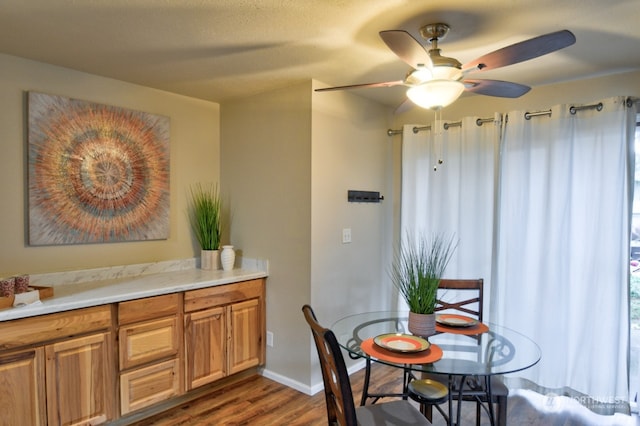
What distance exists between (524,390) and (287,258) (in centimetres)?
206

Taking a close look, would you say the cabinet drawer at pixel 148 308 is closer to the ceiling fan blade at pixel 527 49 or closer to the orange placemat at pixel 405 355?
the orange placemat at pixel 405 355

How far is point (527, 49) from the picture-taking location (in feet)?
5.06

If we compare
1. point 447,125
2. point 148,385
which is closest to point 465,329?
point 447,125

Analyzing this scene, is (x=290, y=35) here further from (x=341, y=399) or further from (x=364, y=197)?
(x=341, y=399)

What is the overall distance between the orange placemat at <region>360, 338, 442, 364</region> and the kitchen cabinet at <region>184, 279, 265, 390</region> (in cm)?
132

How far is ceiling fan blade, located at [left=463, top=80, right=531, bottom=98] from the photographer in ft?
6.15

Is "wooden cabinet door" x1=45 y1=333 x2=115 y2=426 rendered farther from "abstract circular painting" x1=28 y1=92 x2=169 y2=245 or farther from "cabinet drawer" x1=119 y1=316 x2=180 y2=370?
"abstract circular painting" x1=28 y1=92 x2=169 y2=245

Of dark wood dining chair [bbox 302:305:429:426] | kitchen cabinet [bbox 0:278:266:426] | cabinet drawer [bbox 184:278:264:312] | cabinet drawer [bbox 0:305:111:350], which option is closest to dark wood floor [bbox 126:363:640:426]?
kitchen cabinet [bbox 0:278:266:426]

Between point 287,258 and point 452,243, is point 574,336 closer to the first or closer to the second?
point 452,243

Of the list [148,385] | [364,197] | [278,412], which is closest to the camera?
[148,385]

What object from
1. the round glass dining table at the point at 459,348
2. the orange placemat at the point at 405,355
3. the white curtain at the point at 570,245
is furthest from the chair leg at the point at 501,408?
the white curtain at the point at 570,245

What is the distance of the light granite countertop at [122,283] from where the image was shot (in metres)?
2.11

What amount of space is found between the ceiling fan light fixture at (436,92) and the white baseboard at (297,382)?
2.20m

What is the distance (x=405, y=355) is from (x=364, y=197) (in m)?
1.73
